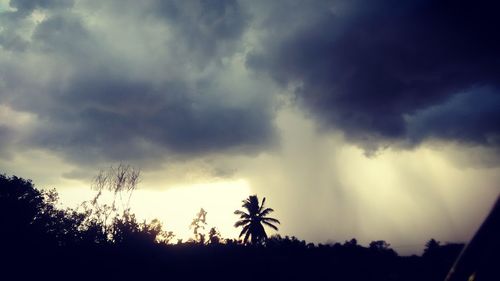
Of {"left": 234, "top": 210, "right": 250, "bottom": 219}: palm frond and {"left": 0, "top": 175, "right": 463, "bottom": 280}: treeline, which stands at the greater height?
{"left": 234, "top": 210, "right": 250, "bottom": 219}: palm frond

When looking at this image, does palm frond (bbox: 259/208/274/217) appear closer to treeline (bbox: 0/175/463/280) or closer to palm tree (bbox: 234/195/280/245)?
palm tree (bbox: 234/195/280/245)

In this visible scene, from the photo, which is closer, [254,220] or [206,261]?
[206,261]

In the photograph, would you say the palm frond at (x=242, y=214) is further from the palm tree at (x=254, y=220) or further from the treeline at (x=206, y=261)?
the treeline at (x=206, y=261)

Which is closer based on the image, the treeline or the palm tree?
the treeline

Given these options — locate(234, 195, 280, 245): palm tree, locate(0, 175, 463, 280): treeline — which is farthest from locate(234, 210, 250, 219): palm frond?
locate(0, 175, 463, 280): treeline

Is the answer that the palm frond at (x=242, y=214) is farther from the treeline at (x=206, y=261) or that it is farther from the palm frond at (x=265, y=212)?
the treeline at (x=206, y=261)

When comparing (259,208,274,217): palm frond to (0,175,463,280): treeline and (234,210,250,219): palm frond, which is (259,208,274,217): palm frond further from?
(0,175,463,280): treeline

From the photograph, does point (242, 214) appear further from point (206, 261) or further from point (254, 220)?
point (206, 261)

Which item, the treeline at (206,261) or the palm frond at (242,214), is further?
the palm frond at (242,214)

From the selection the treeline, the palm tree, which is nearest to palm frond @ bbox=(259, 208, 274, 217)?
the palm tree

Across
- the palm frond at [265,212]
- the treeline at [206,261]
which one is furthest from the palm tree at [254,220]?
the treeline at [206,261]

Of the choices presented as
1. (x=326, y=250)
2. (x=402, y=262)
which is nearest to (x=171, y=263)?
(x=326, y=250)

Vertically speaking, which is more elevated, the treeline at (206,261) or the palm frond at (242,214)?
the palm frond at (242,214)

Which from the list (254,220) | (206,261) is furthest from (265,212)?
(206,261)
